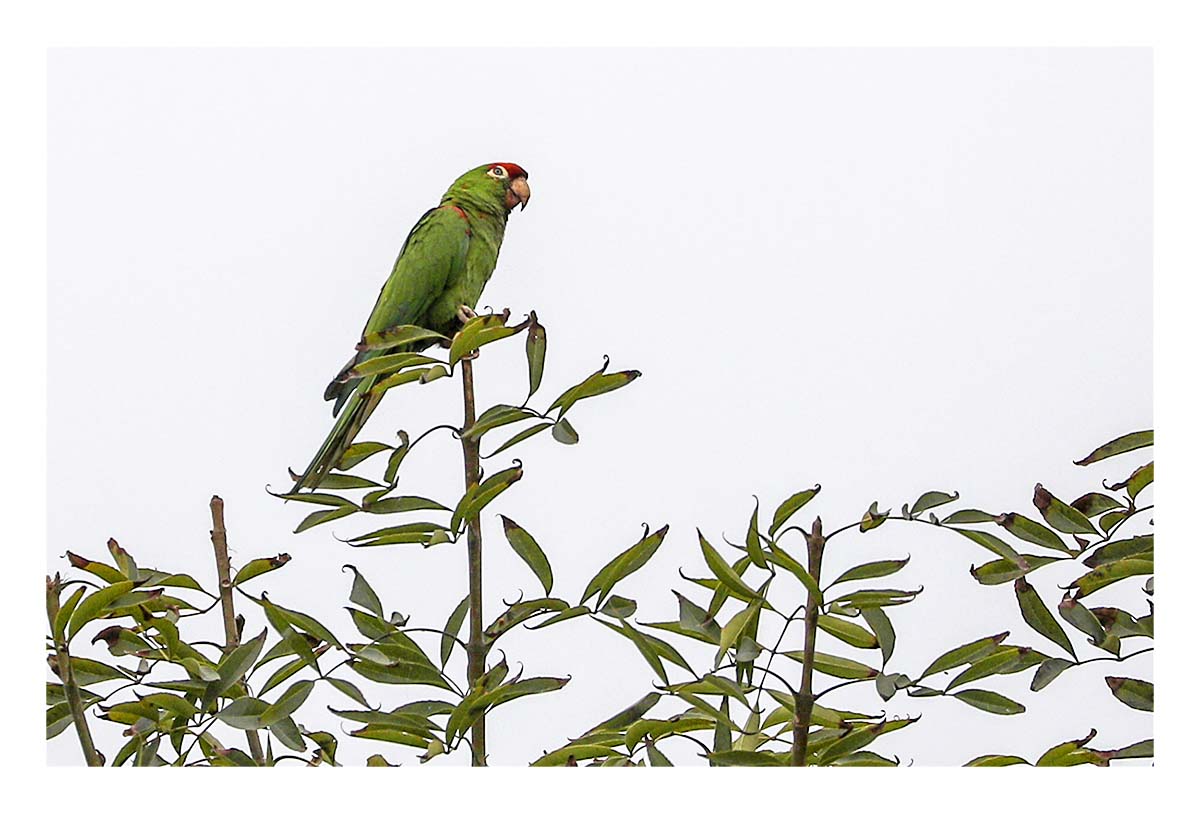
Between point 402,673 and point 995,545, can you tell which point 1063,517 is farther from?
point 402,673

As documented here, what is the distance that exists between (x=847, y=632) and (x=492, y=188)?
0.42 m

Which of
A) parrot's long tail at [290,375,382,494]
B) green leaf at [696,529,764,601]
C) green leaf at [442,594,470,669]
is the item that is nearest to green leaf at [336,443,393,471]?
parrot's long tail at [290,375,382,494]

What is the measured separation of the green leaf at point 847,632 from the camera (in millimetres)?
634

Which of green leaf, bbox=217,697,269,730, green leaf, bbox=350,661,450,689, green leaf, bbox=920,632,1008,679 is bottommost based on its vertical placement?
green leaf, bbox=217,697,269,730

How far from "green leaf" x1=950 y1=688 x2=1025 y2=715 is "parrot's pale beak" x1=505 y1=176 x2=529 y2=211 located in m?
0.47

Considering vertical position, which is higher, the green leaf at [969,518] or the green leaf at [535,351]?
the green leaf at [535,351]

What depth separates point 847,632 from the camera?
64cm

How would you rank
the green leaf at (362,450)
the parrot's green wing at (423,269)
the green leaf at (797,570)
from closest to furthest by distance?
the green leaf at (797,570)
the green leaf at (362,450)
the parrot's green wing at (423,269)

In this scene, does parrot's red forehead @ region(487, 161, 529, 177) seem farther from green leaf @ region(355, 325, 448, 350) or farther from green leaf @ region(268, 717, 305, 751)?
green leaf @ region(268, 717, 305, 751)

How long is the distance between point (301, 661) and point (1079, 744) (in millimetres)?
445

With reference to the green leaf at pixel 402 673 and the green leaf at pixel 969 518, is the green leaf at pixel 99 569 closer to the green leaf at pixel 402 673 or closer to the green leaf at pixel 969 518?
the green leaf at pixel 402 673

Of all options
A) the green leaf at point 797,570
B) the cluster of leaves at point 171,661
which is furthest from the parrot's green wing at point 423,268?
the green leaf at point 797,570

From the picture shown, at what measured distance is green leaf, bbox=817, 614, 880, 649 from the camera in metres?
0.63

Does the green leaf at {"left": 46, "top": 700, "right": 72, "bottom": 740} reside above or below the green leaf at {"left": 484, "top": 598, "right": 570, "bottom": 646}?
below
